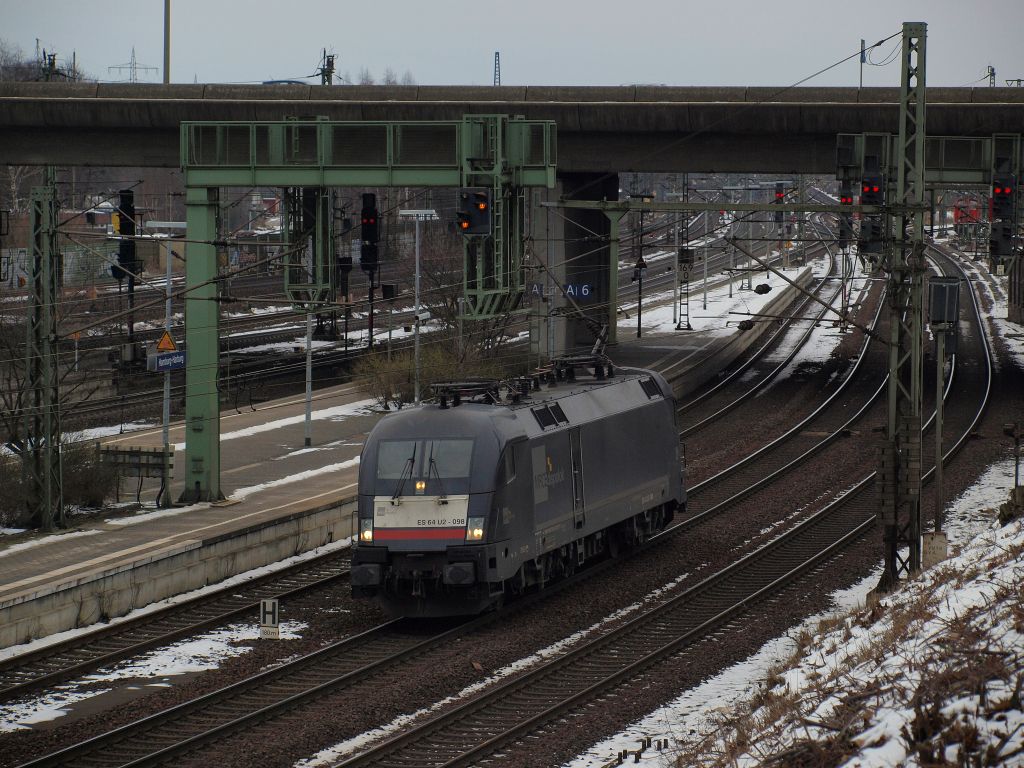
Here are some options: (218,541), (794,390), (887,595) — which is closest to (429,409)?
(218,541)

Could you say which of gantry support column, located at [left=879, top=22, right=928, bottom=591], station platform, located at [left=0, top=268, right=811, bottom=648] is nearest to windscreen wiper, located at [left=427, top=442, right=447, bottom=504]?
station platform, located at [left=0, top=268, right=811, bottom=648]

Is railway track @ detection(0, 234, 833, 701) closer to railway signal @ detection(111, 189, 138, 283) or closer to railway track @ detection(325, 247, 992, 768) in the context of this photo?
railway track @ detection(325, 247, 992, 768)

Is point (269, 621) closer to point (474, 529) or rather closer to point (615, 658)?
point (474, 529)

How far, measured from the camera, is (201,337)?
29.7 m

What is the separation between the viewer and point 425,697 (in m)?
17.4

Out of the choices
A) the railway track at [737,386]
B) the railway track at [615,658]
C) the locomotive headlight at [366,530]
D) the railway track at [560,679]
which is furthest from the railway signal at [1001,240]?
the locomotive headlight at [366,530]

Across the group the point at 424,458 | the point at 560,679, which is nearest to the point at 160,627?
the point at 424,458

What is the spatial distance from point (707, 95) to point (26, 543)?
1027 inches

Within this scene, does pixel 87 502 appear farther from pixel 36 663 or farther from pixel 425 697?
pixel 425 697

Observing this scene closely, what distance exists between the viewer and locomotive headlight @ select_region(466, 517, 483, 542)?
65.9 feet

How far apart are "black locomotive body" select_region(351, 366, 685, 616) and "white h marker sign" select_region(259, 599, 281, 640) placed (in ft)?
3.74

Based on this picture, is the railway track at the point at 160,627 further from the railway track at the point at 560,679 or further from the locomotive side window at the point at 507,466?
the locomotive side window at the point at 507,466

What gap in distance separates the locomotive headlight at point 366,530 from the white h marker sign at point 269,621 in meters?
1.49

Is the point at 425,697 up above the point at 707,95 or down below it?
below
